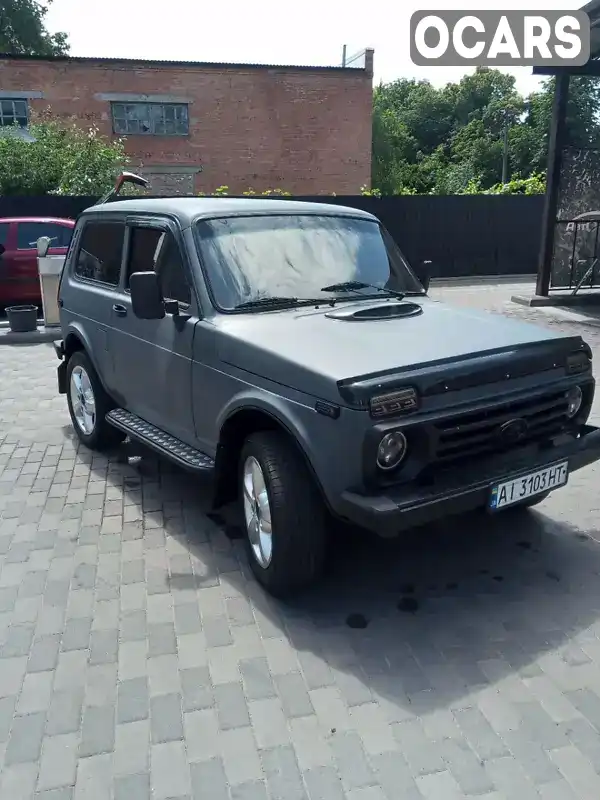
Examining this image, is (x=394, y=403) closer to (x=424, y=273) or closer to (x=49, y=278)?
(x=424, y=273)

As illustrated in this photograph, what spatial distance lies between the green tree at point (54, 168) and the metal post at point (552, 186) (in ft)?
35.8

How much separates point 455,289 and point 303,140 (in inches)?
639

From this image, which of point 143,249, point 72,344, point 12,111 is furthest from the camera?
point 12,111

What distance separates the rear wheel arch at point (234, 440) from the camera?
374 centimetres

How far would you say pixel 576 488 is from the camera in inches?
200

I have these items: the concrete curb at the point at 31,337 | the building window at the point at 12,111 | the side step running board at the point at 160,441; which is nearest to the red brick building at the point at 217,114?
the building window at the point at 12,111

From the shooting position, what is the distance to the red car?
12664 mm

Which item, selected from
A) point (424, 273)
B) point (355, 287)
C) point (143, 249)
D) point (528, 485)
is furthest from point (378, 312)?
point (143, 249)

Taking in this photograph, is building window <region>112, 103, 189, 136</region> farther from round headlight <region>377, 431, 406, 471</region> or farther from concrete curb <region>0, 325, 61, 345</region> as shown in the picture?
round headlight <region>377, 431, 406, 471</region>

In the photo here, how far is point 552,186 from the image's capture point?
44.3 ft

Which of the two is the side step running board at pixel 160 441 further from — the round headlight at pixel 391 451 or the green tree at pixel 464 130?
the green tree at pixel 464 130

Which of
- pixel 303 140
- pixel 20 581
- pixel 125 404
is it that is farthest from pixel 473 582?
pixel 303 140

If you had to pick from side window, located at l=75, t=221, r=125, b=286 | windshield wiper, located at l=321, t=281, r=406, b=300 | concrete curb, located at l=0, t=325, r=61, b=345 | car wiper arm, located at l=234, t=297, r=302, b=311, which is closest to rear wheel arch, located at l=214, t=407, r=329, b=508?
car wiper arm, located at l=234, t=297, r=302, b=311

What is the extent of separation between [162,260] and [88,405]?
1.95 meters
